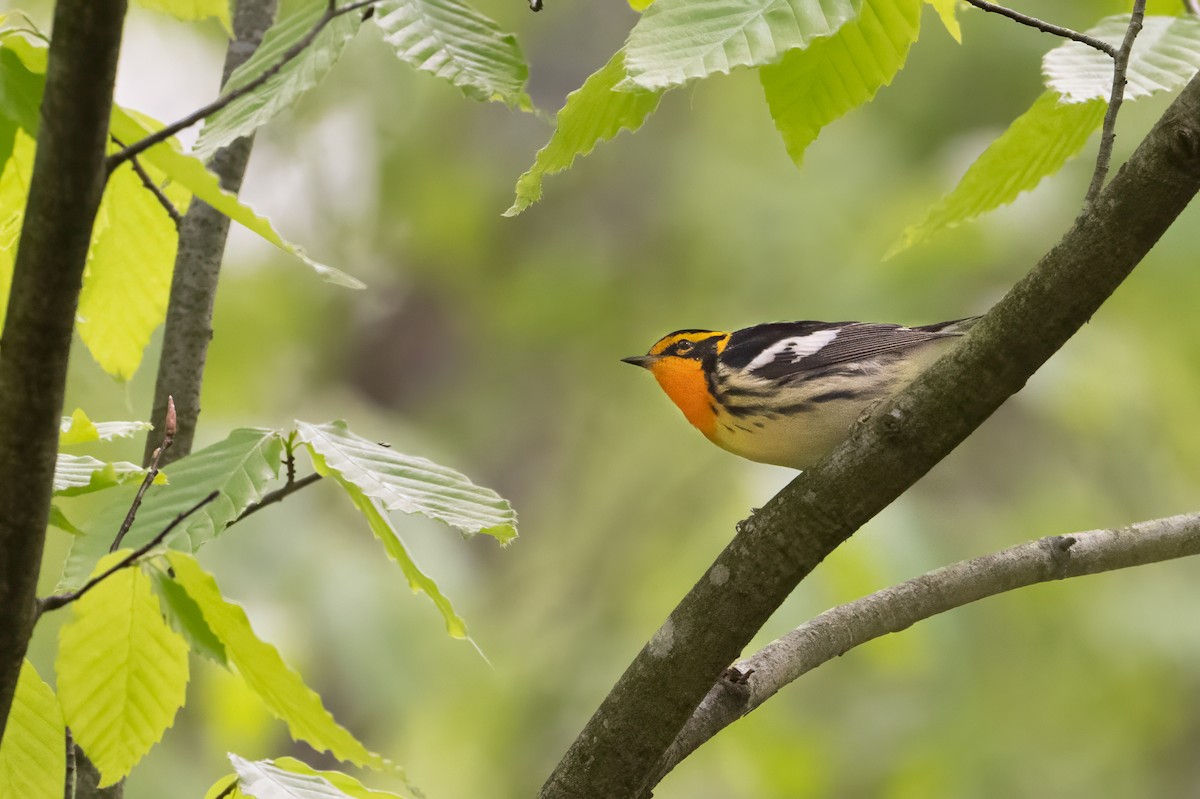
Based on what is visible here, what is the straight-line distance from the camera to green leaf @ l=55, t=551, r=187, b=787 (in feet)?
5.18

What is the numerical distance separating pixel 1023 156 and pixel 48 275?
1.62m

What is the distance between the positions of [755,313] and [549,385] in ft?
9.64

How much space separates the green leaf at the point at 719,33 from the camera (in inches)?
58.4

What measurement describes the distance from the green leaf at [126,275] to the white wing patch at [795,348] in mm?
1858

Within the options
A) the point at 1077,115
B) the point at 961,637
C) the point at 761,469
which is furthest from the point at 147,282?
the point at 961,637

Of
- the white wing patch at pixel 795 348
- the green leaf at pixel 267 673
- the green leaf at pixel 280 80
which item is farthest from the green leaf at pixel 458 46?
the white wing patch at pixel 795 348

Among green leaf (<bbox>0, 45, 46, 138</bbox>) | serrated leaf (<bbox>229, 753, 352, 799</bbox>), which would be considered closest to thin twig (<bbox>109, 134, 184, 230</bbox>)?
green leaf (<bbox>0, 45, 46, 138</bbox>)

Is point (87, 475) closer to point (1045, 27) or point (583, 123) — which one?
point (583, 123)

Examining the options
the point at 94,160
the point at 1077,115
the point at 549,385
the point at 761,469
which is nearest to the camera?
the point at 94,160

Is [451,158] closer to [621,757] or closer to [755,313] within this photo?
[755,313]

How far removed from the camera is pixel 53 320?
120 centimetres

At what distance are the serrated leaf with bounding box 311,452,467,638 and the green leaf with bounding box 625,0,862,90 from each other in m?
0.61

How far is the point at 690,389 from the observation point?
377cm

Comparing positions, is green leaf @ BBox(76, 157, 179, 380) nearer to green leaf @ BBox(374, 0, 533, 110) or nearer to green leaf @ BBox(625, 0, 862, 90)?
green leaf @ BBox(374, 0, 533, 110)
